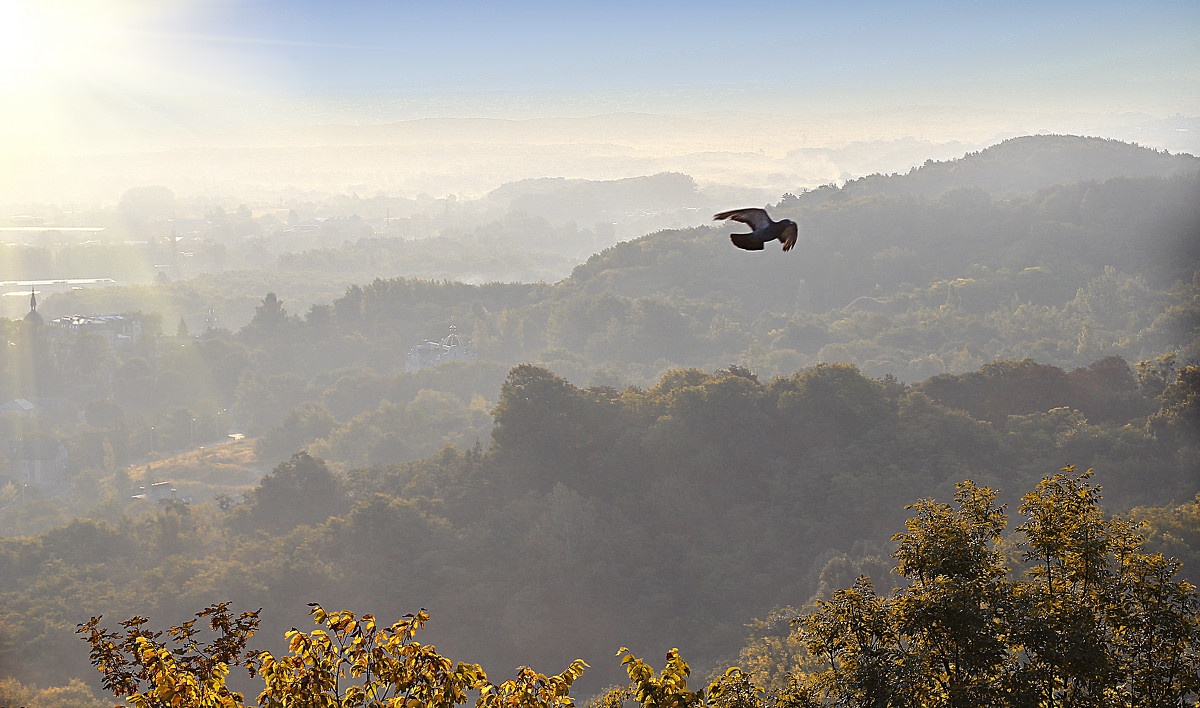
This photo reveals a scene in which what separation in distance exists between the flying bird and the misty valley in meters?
4.50

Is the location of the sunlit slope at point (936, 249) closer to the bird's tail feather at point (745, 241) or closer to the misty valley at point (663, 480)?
the misty valley at point (663, 480)

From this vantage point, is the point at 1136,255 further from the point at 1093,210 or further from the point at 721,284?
the point at 721,284

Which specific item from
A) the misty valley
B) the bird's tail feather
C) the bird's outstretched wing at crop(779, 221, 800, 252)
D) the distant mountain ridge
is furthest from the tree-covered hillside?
the distant mountain ridge

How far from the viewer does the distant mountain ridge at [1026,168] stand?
6373 inches

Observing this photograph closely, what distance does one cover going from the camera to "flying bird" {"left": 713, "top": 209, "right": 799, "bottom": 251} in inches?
332

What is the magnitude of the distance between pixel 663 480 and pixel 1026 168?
152 metres

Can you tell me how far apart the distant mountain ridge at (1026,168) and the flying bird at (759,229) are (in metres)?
153

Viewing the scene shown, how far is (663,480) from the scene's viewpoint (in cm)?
4703

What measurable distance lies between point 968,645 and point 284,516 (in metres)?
46.7

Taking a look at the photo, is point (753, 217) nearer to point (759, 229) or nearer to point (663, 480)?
point (759, 229)

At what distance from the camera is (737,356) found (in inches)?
3920

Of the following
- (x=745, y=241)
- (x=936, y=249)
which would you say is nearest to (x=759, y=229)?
(x=745, y=241)

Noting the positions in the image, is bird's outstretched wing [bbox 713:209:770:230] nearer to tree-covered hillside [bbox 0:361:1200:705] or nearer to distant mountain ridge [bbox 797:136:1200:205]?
tree-covered hillside [bbox 0:361:1200:705]

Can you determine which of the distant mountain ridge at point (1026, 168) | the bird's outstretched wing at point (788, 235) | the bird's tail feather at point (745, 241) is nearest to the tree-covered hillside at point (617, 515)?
the bird's outstretched wing at point (788, 235)
